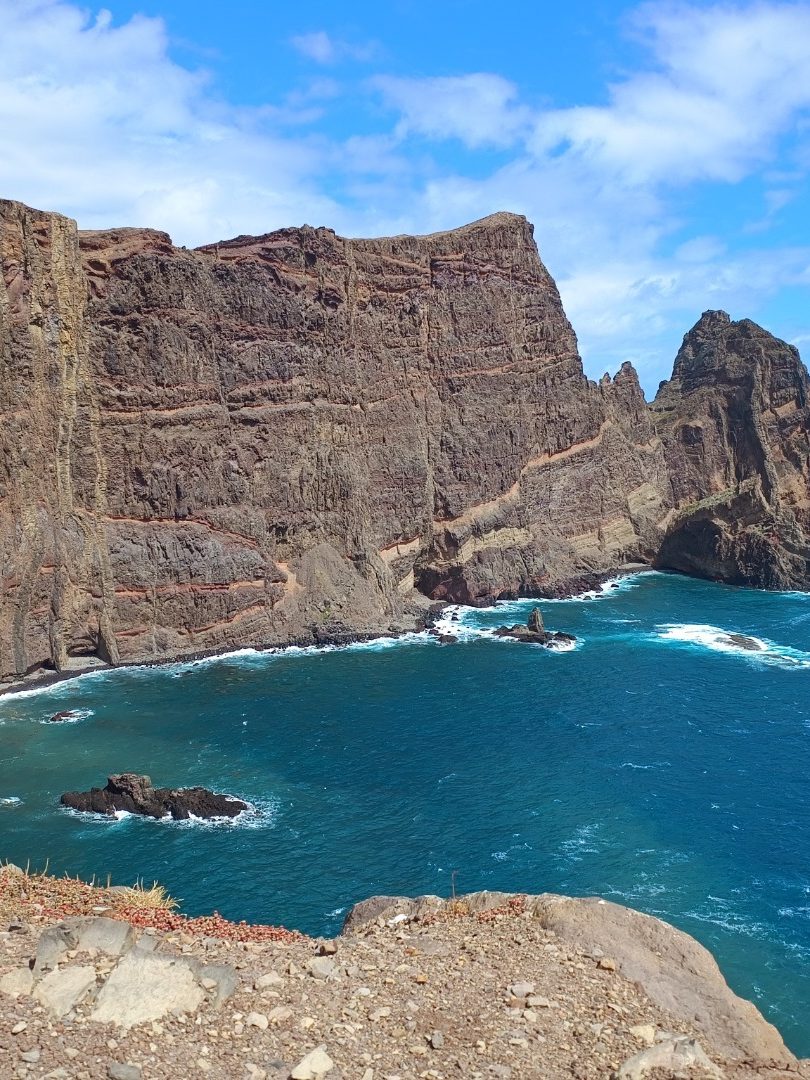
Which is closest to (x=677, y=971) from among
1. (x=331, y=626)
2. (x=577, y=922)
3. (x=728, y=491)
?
(x=577, y=922)

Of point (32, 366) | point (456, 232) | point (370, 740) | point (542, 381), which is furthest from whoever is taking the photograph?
point (542, 381)

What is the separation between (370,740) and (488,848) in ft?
60.8

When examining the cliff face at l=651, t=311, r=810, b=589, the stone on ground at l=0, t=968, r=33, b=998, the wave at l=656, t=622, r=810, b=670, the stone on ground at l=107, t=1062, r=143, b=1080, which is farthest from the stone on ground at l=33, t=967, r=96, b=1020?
the cliff face at l=651, t=311, r=810, b=589

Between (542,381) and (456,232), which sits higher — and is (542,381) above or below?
below

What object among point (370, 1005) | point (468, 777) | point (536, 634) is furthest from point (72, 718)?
point (370, 1005)

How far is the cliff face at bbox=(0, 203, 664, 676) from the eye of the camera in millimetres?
81875

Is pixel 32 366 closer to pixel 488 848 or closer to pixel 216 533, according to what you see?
pixel 216 533

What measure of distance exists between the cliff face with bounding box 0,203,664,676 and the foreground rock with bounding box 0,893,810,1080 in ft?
215

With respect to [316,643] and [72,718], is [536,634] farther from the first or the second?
[72,718]

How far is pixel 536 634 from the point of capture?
89.5 meters

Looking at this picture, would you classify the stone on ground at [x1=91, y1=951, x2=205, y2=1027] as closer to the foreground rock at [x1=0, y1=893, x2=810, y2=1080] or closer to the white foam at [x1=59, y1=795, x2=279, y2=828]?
the foreground rock at [x1=0, y1=893, x2=810, y2=1080]

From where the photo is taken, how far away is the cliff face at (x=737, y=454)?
117 meters

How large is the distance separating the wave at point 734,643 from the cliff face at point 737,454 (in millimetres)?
25724

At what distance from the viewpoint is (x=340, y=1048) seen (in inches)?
598
